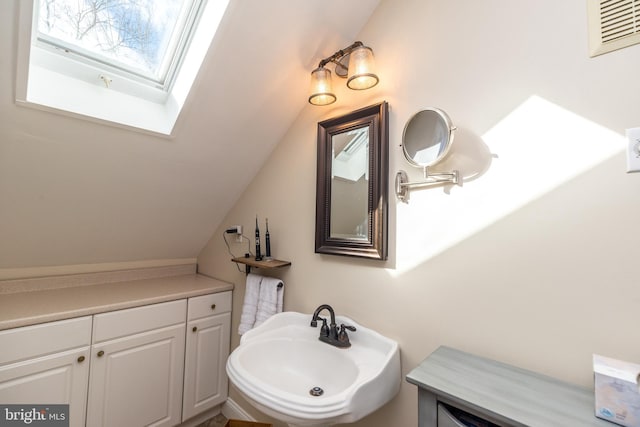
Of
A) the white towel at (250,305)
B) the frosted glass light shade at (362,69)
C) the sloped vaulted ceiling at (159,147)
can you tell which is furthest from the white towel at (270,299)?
the frosted glass light shade at (362,69)

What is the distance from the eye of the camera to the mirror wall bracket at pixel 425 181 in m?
1.12

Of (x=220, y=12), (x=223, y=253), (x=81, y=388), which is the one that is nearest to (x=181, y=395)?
(x=81, y=388)

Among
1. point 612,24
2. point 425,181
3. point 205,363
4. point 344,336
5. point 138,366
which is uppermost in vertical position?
point 612,24

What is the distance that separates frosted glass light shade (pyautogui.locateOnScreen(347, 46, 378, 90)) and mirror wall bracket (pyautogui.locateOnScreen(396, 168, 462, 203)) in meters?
0.45

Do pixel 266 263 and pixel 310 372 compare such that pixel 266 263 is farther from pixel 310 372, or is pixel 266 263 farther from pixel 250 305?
pixel 310 372

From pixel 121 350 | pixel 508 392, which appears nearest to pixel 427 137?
pixel 508 392

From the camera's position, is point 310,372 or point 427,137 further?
point 310,372

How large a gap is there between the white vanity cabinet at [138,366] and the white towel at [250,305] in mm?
404

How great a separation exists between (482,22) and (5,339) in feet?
7.89

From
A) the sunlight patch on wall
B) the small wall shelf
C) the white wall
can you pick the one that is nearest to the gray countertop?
the white wall

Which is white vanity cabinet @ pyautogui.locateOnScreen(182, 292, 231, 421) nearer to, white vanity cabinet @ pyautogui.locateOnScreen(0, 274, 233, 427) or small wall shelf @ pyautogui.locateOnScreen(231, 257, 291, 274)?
white vanity cabinet @ pyautogui.locateOnScreen(0, 274, 233, 427)

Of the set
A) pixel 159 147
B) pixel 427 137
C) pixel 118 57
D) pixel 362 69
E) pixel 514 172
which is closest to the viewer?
pixel 514 172

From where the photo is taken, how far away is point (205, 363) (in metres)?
1.98

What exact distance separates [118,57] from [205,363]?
190 centimetres
